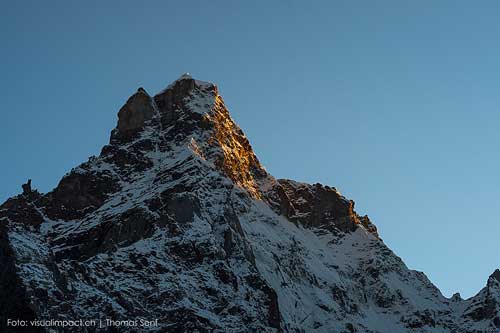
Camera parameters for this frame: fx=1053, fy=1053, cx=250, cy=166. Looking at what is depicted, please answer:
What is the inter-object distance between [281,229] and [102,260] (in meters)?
57.4

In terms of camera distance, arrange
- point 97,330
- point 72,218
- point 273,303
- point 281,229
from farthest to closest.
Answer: point 281,229
point 72,218
point 273,303
point 97,330

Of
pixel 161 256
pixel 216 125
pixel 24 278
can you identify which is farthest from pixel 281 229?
pixel 24 278

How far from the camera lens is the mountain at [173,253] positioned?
11938 cm

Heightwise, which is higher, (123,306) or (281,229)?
(281,229)

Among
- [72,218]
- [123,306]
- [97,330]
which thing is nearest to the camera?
[97,330]

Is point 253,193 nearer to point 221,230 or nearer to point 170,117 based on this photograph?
point 170,117

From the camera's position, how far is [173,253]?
467 ft

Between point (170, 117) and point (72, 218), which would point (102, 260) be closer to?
point (72, 218)

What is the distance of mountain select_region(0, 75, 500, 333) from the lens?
11938 centimetres

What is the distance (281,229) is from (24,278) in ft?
277

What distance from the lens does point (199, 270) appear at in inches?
5576

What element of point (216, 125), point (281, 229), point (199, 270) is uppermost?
point (216, 125)

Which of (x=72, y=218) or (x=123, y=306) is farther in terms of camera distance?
(x=72, y=218)

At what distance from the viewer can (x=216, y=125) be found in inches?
7721
